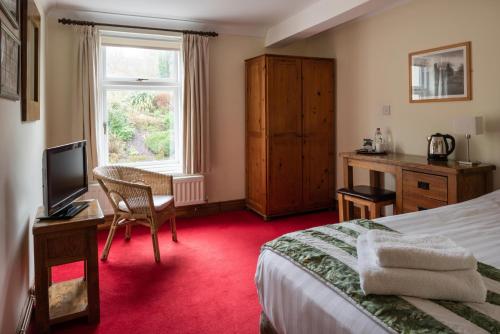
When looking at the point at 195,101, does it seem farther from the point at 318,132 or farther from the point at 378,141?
the point at 378,141

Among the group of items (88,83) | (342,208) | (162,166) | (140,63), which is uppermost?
(140,63)

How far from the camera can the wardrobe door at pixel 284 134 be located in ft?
14.0

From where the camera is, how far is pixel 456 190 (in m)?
2.74

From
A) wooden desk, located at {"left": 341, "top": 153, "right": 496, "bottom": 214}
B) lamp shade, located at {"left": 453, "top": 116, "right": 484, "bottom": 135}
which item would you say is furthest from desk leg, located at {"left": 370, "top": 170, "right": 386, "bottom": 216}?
lamp shade, located at {"left": 453, "top": 116, "right": 484, "bottom": 135}

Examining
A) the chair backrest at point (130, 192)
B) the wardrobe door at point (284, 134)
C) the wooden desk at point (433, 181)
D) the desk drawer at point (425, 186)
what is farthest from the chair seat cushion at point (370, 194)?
the chair backrest at point (130, 192)

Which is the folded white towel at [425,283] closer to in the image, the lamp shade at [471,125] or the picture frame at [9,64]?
the picture frame at [9,64]

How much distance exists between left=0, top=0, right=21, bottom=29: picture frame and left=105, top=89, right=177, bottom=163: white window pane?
7.59 ft

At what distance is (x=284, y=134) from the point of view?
4402 millimetres

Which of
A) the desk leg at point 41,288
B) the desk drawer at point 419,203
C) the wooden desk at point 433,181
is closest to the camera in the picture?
the desk leg at point 41,288

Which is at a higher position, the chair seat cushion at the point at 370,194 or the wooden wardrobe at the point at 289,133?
the wooden wardrobe at the point at 289,133

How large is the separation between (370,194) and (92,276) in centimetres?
251

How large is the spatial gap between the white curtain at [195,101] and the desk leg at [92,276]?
2.31m

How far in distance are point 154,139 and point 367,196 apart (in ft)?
8.52

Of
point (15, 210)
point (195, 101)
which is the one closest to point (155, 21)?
point (195, 101)
